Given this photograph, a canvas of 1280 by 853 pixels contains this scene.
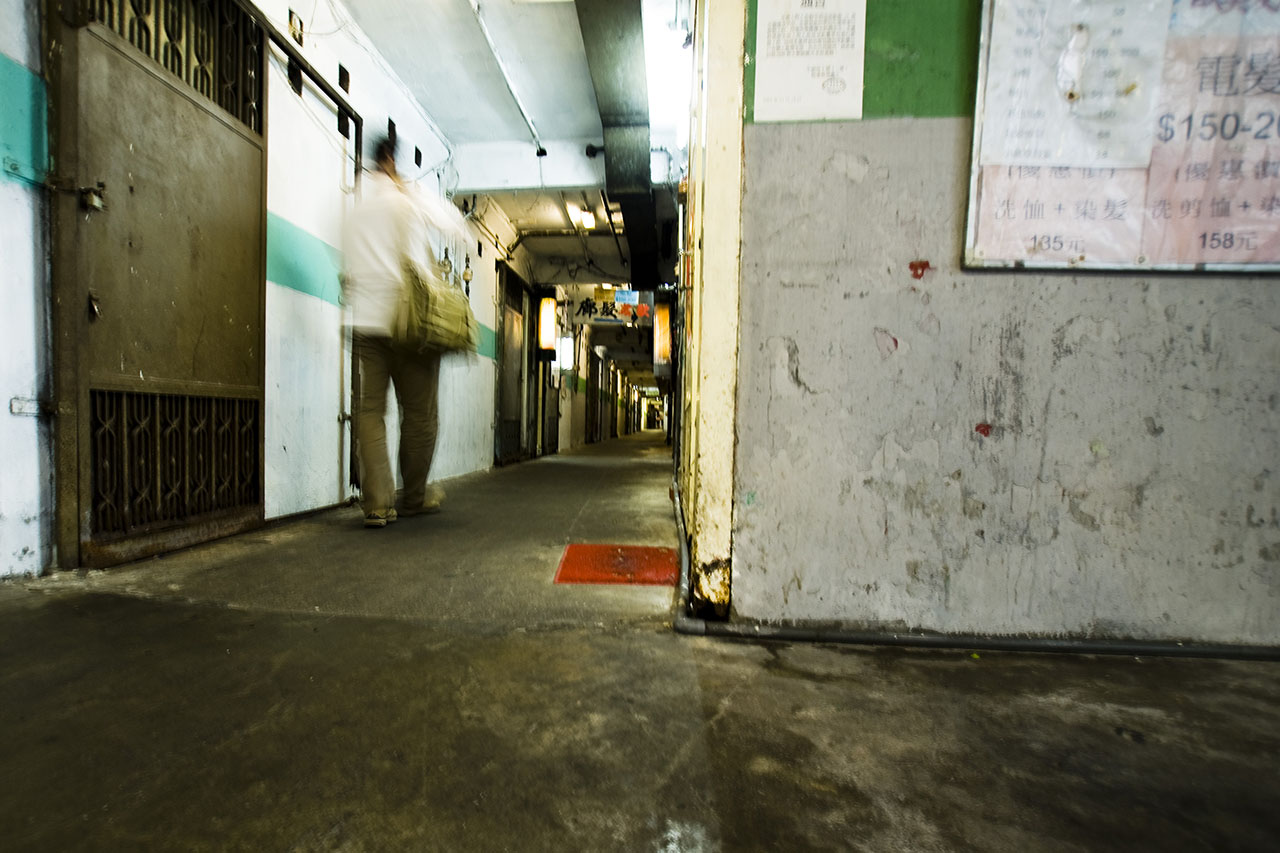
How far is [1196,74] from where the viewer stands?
1657 millimetres

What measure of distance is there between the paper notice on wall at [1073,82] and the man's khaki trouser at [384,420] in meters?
2.97

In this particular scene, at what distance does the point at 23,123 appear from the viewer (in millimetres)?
2012

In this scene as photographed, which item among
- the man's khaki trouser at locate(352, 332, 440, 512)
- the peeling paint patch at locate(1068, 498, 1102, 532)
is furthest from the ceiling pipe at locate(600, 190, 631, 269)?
the peeling paint patch at locate(1068, 498, 1102, 532)

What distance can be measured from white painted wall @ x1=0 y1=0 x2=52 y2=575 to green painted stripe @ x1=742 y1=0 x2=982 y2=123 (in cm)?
268

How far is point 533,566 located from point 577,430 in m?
12.9

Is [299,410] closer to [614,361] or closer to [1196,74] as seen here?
[1196,74]

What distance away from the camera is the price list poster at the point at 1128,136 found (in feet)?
5.41

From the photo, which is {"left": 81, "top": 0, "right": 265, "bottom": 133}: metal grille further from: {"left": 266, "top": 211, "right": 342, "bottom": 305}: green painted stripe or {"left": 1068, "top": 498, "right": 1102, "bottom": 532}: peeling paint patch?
{"left": 1068, "top": 498, "right": 1102, "bottom": 532}: peeling paint patch

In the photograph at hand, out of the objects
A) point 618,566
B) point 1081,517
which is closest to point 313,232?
point 618,566

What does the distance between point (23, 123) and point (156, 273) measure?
621mm

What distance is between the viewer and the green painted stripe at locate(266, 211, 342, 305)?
→ 10.5ft

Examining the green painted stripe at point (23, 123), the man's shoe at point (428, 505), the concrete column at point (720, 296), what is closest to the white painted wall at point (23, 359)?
the green painted stripe at point (23, 123)

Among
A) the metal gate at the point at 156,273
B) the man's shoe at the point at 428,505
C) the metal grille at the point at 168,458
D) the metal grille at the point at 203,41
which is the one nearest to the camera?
the metal gate at the point at 156,273

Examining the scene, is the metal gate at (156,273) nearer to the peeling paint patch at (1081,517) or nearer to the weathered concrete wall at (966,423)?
the weathered concrete wall at (966,423)
